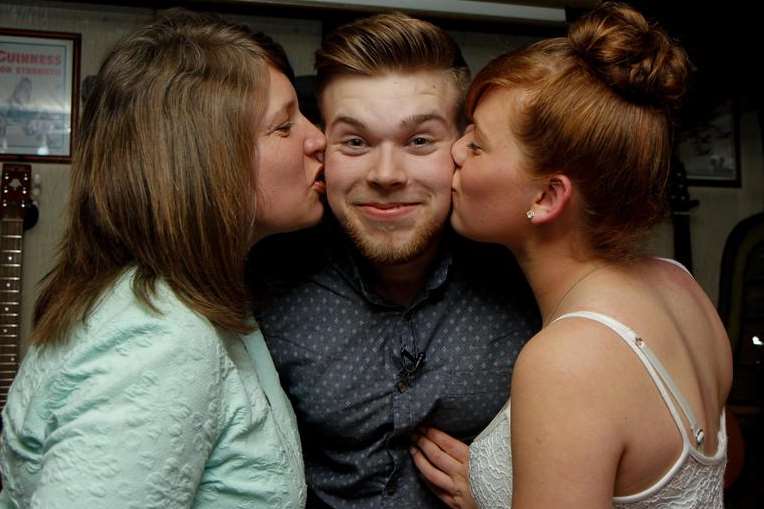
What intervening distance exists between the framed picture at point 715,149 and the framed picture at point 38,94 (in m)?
2.44

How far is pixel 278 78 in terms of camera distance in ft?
4.12

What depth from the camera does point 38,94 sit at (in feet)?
8.03

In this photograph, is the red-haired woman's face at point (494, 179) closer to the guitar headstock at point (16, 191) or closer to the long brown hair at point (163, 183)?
the long brown hair at point (163, 183)

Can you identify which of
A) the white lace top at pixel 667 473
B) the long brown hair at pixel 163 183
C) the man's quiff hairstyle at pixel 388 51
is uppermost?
the man's quiff hairstyle at pixel 388 51

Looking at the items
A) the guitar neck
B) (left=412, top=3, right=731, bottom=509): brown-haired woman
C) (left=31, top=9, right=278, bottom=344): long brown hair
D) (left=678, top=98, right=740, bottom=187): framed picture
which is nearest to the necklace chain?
(left=412, top=3, right=731, bottom=509): brown-haired woman

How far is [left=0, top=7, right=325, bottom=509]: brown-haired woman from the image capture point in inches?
32.4

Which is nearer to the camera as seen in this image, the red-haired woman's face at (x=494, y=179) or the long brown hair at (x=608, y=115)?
the long brown hair at (x=608, y=115)

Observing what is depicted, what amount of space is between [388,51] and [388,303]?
0.53m

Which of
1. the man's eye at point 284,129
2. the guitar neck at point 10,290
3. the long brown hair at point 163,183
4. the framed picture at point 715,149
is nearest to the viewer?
the long brown hair at point 163,183

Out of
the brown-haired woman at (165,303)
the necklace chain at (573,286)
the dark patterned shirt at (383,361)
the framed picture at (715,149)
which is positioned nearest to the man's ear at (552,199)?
the necklace chain at (573,286)

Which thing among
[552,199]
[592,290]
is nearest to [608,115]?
[552,199]

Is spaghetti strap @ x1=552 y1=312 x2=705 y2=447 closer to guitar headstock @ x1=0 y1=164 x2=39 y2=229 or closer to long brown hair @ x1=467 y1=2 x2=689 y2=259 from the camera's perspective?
long brown hair @ x1=467 y1=2 x2=689 y2=259

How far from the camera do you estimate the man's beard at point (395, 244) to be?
4.67 feet

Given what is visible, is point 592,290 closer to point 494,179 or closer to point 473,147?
point 494,179
